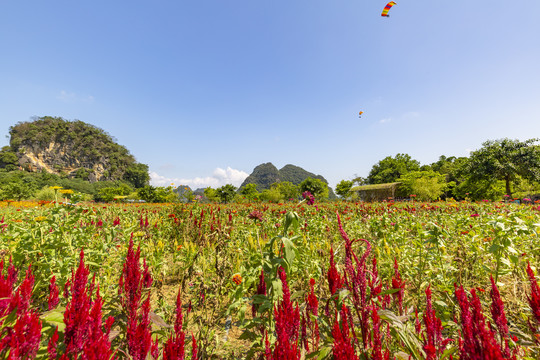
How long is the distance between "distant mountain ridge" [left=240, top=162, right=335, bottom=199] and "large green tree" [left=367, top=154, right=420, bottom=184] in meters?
86.9

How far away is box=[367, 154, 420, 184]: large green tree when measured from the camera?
61969 mm

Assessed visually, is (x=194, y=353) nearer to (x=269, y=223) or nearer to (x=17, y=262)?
(x=17, y=262)

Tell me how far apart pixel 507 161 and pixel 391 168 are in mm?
40296

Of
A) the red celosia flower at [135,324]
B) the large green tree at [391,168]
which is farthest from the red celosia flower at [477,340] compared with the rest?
the large green tree at [391,168]

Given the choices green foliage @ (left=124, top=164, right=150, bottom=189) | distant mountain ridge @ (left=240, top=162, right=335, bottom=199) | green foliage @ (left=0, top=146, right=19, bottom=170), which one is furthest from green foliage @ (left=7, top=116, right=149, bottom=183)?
distant mountain ridge @ (left=240, top=162, right=335, bottom=199)

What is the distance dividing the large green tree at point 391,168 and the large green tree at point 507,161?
3382cm

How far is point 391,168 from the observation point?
64.2 meters

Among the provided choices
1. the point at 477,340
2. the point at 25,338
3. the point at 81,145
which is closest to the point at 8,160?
the point at 81,145

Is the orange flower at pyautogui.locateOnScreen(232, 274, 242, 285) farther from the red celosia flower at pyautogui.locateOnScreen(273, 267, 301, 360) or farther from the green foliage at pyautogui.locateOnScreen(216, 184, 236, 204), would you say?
the green foliage at pyautogui.locateOnScreen(216, 184, 236, 204)

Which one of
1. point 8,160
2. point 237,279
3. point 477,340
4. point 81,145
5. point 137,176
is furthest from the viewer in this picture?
point 81,145

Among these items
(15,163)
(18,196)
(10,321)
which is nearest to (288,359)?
(10,321)

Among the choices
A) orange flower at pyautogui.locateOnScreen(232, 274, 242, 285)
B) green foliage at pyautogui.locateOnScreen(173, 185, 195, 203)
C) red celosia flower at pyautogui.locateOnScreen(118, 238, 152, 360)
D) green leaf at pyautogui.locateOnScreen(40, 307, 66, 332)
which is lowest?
orange flower at pyautogui.locateOnScreen(232, 274, 242, 285)

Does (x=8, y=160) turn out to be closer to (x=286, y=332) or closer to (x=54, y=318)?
(x=54, y=318)

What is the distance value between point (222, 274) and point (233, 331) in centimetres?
105
